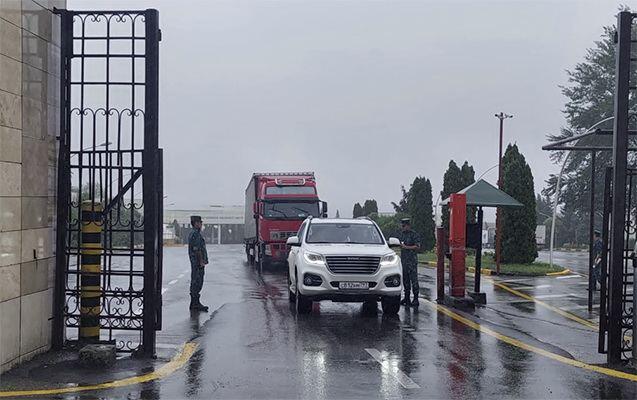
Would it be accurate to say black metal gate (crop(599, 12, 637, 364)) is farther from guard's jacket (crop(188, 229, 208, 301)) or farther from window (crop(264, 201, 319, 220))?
window (crop(264, 201, 319, 220))

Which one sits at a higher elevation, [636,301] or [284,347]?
[636,301]

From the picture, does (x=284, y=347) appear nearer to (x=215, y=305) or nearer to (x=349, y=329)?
(x=349, y=329)

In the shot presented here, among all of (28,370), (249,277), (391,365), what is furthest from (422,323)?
(249,277)

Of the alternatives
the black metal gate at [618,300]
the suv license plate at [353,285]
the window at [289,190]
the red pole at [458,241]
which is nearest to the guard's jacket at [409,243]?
the red pole at [458,241]

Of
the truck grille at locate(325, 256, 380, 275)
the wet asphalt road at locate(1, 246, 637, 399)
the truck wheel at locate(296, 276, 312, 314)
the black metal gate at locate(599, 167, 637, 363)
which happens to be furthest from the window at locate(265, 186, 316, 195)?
the black metal gate at locate(599, 167, 637, 363)

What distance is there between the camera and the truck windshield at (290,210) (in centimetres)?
2706

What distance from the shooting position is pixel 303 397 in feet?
24.2

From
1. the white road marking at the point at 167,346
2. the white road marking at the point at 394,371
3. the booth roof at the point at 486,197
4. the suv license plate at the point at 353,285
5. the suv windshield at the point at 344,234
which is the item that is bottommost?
the white road marking at the point at 167,346

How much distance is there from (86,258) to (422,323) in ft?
20.1

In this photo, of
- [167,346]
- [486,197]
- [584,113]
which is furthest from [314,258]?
[584,113]

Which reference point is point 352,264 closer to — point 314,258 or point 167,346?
point 314,258

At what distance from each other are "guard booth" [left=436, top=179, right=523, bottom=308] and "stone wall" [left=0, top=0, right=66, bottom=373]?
8.86m

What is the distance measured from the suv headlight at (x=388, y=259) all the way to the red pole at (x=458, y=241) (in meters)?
2.28

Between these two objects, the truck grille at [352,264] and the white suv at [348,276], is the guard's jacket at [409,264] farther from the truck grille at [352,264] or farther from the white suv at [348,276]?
the truck grille at [352,264]
